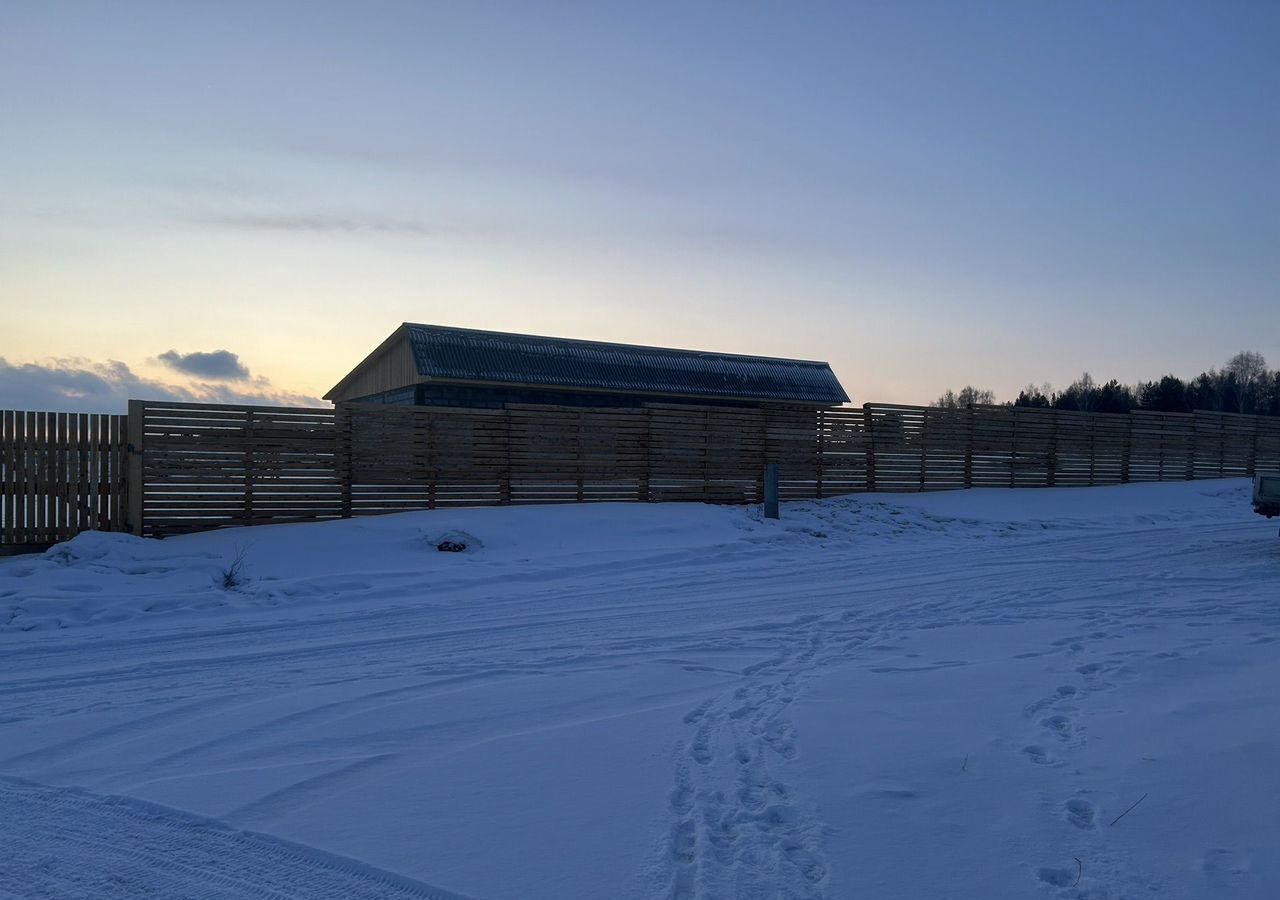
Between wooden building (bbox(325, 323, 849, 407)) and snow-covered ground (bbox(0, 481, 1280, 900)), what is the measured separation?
14.4m

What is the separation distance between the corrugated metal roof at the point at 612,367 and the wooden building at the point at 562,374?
0.03 metres

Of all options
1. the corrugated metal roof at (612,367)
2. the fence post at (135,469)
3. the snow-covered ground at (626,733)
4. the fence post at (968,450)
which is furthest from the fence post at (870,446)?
the fence post at (135,469)

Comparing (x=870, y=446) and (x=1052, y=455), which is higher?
(x=870, y=446)

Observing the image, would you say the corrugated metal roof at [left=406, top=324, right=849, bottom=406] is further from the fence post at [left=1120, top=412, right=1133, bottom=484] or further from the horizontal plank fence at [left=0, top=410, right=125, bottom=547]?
the horizontal plank fence at [left=0, top=410, right=125, bottom=547]

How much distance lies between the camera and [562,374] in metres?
26.2

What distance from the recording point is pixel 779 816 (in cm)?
400

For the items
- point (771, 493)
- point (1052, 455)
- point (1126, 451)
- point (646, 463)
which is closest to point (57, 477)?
point (646, 463)

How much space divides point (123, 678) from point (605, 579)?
5698mm

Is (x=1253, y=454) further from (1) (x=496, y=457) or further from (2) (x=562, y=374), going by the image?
(1) (x=496, y=457)

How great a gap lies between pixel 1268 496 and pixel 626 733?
13.5 m

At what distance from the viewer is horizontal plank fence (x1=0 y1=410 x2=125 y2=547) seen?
37.7ft

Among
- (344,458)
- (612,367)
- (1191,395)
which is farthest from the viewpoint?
(1191,395)

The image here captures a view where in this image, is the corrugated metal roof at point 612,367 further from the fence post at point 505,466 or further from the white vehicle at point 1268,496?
the white vehicle at point 1268,496

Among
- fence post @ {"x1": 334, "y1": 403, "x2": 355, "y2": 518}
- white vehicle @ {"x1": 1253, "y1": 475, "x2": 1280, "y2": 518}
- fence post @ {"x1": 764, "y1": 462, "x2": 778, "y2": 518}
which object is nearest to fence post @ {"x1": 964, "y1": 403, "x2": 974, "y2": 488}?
fence post @ {"x1": 764, "y1": 462, "x2": 778, "y2": 518}
